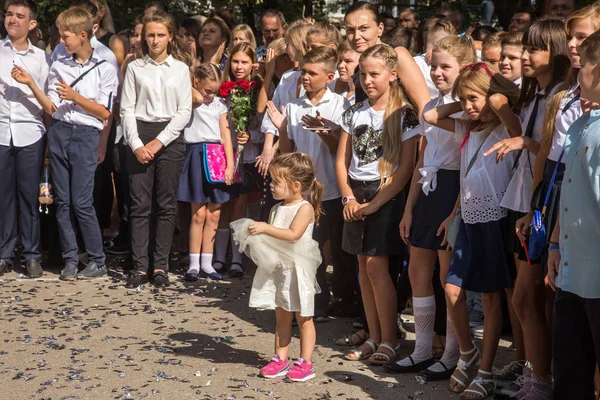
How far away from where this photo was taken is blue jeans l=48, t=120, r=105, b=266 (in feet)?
28.4

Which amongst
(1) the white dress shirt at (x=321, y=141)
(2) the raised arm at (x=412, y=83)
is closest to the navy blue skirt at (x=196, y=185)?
(1) the white dress shirt at (x=321, y=141)

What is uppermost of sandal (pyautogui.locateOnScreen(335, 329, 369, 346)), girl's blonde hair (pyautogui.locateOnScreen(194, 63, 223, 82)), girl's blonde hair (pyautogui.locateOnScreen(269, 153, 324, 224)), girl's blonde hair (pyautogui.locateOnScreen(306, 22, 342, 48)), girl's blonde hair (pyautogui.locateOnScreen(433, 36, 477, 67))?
girl's blonde hair (pyautogui.locateOnScreen(306, 22, 342, 48))

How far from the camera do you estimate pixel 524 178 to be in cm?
530

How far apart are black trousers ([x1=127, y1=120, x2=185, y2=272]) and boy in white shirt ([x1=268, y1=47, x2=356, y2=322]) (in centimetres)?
158

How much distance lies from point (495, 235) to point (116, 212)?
19.4 ft

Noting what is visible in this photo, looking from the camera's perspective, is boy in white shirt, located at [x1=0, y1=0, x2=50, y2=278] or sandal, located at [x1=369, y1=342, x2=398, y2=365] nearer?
sandal, located at [x1=369, y1=342, x2=398, y2=365]

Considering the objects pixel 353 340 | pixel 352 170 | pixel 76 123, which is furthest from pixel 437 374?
pixel 76 123

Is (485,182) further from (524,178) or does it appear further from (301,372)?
(301,372)

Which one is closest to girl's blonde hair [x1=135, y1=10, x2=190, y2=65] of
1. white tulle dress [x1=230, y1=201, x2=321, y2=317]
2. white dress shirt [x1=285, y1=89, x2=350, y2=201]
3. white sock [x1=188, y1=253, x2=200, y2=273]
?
white sock [x1=188, y1=253, x2=200, y2=273]

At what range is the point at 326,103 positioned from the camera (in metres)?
7.16

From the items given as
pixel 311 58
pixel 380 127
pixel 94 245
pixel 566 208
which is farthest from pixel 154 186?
pixel 566 208

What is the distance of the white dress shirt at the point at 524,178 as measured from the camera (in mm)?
5207

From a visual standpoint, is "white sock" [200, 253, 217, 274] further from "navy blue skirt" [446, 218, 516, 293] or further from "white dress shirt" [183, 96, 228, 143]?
"navy blue skirt" [446, 218, 516, 293]

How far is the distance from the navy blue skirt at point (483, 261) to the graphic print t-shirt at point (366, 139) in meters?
1.00
